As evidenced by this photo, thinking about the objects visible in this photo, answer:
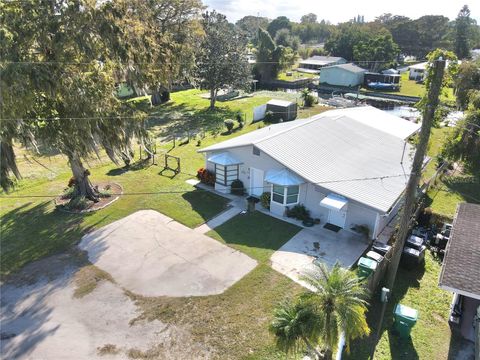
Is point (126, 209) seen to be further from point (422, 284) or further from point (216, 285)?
point (422, 284)

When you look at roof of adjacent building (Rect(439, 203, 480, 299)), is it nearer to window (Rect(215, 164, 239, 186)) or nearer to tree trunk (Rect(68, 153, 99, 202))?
window (Rect(215, 164, 239, 186))

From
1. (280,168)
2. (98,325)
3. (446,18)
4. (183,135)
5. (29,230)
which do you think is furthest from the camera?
(446,18)

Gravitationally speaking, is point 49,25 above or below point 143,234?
above

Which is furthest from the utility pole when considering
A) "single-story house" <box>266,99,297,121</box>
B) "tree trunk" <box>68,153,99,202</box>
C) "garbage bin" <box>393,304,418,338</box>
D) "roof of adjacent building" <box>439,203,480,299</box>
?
"single-story house" <box>266,99,297,121</box>

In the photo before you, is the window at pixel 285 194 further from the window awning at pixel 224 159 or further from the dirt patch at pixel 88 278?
the dirt patch at pixel 88 278

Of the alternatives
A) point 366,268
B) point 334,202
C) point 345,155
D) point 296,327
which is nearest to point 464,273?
point 366,268

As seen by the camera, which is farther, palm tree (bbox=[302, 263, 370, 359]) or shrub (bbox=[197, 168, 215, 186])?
shrub (bbox=[197, 168, 215, 186])

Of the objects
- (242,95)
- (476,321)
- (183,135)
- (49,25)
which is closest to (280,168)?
(476,321)
